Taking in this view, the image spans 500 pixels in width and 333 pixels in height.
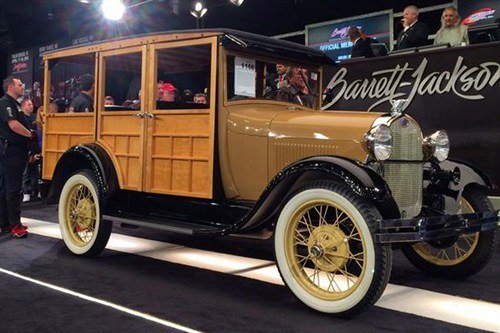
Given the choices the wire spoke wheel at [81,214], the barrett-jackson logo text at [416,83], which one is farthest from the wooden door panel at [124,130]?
the barrett-jackson logo text at [416,83]

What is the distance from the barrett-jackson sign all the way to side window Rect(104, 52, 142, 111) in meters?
1.77

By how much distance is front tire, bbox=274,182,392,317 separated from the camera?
9.01ft

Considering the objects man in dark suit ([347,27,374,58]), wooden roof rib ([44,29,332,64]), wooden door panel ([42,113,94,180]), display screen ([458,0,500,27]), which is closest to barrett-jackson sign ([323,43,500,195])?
man in dark suit ([347,27,374,58])

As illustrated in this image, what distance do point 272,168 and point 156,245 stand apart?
6.21ft

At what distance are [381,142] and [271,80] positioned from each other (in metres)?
1.42

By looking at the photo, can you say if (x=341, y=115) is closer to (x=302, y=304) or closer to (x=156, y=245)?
(x=302, y=304)

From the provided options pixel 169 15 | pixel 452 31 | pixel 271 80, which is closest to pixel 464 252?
pixel 271 80

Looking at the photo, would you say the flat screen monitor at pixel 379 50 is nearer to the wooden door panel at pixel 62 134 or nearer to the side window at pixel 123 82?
the side window at pixel 123 82

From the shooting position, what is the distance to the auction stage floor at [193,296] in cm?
275

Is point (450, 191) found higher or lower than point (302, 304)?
higher

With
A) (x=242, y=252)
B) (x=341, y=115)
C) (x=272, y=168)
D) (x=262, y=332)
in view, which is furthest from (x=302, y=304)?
(x=242, y=252)

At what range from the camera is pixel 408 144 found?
3256mm

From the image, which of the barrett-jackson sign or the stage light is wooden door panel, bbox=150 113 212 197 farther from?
the stage light

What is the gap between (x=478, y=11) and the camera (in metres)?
9.61
